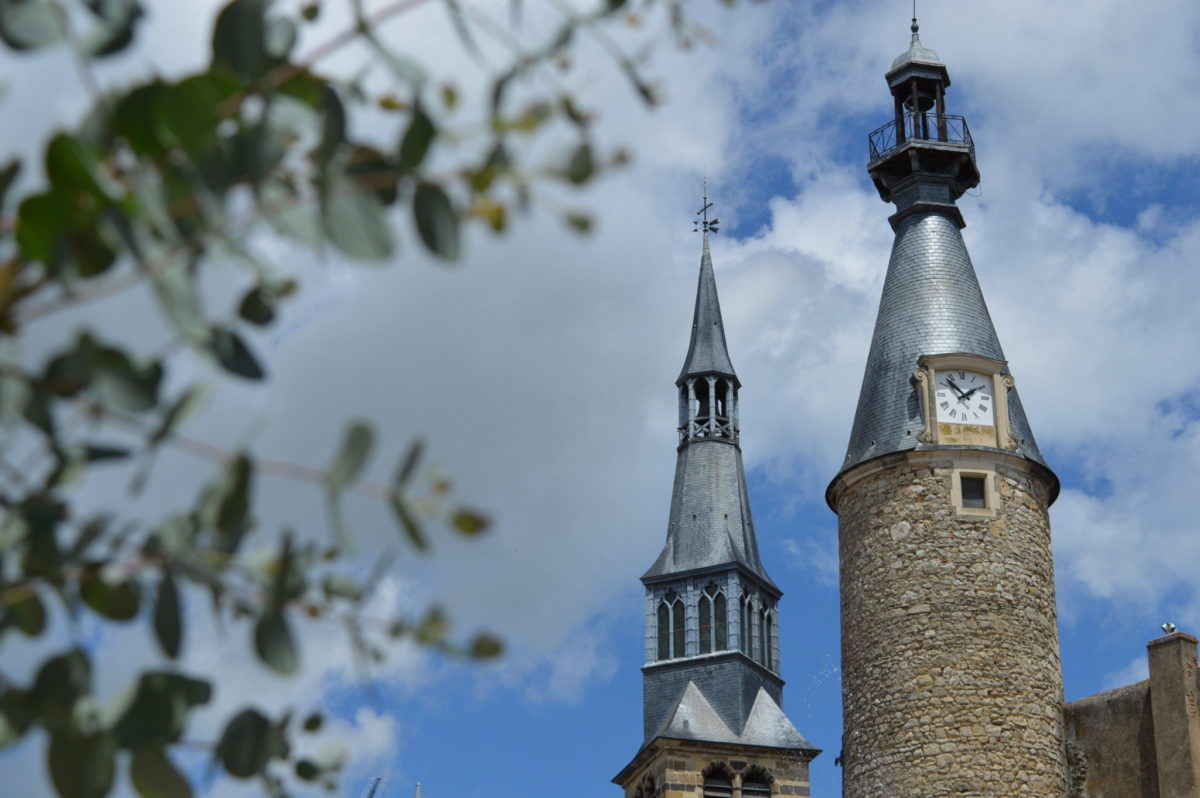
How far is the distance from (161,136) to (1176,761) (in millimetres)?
18793

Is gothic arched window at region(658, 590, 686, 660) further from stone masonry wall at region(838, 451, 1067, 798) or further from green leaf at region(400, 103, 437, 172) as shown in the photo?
green leaf at region(400, 103, 437, 172)

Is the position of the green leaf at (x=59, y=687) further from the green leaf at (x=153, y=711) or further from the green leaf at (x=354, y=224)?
the green leaf at (x=354, y=224)

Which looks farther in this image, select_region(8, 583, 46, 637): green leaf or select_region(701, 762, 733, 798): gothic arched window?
select_region(701, 762, 733, 798): gothic arched window

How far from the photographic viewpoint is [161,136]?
2.29 meters

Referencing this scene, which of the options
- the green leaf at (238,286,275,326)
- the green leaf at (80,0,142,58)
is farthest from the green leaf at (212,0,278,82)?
the green leaf at (238,286,275,326)

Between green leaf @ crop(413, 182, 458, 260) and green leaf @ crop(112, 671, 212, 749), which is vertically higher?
green leaf @ crop(413, 182, 458, 260)

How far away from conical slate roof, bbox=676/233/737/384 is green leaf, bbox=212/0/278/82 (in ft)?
133

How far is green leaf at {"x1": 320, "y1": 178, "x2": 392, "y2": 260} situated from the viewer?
91.1 inches

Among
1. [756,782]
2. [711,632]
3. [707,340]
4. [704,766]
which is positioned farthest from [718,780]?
[707,340]

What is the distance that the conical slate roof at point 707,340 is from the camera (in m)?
43.2

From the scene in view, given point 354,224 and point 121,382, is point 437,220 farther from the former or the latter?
point 121,382

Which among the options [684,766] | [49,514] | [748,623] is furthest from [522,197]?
[748,623]

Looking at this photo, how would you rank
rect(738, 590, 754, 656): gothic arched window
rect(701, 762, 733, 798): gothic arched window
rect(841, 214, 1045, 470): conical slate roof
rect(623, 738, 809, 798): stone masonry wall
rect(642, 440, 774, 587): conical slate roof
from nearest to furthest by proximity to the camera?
1. rect(841, 214, 1045, 470): conical slate roof
2. rect(623, 738, 809, 798): stone masonry wall
3. rect(701, 762, 733, 798): gothic arched window
4. rect(738, 590, 754, 656): gothic arched window
5. rect(642, 440, 774, 587): conical slate roof

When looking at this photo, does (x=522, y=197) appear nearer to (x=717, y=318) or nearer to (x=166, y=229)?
(x=166, y=229)
